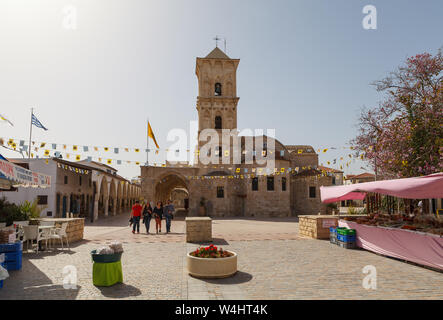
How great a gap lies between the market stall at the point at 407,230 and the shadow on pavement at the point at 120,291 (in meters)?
6.42

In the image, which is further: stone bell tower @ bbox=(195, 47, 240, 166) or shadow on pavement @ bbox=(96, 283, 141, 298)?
stone bell tower @ bbox=(195, 47, 240, 166)

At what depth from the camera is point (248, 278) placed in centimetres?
637

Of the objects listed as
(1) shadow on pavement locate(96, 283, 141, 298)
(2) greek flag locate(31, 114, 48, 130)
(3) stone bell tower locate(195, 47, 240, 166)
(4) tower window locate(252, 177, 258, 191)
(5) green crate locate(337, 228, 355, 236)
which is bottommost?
(1) shadow on pavement locate(96, 283, 141, 298)

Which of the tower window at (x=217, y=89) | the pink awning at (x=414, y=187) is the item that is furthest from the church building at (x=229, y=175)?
the pink awning at (x=414, y=187)

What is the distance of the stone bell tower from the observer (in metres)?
33.1

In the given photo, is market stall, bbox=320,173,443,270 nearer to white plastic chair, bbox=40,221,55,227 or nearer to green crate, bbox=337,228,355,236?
green crate, bbox=337,228,355,236

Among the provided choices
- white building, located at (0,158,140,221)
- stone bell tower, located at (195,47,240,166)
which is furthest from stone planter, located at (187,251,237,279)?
stone bell tower, located at (195,47,240,166)

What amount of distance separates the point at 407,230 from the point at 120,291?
7086 mm

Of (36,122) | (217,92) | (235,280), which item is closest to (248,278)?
(235,280)

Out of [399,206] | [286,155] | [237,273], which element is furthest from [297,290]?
[286,155]

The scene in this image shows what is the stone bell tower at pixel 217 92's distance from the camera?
33.1 metres

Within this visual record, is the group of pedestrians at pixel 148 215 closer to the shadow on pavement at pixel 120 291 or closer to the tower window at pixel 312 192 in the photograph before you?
the shadow on pavement at pixel 120 291

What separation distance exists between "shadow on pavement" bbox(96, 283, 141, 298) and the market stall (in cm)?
642
